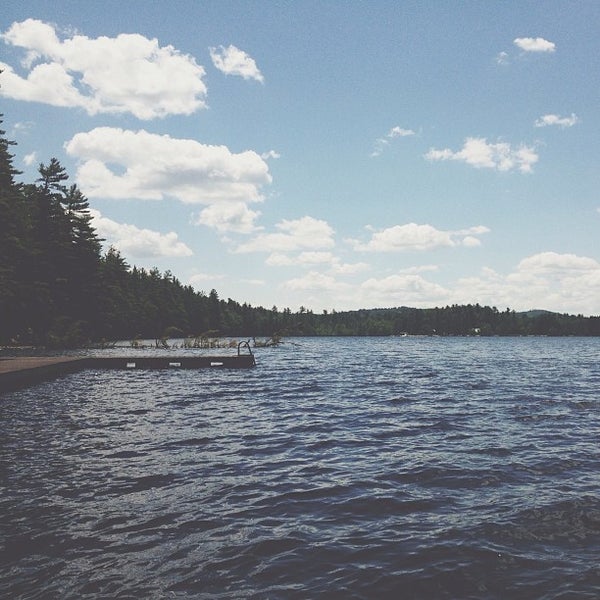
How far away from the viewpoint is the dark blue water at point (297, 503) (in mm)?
6801

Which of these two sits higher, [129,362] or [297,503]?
[297,503]

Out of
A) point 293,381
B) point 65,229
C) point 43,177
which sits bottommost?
point 293,381

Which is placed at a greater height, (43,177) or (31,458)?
(43,177)

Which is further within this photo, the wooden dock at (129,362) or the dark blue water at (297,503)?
the wooden dock at (129,362)

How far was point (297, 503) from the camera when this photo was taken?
989 centimetres

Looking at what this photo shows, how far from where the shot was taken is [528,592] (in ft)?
21.2

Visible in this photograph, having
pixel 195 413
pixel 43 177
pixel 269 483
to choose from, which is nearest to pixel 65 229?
pixel 43 177

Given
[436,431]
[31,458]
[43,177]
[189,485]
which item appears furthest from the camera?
[43,177]

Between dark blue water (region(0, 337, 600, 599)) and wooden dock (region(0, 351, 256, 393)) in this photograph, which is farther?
wooden dock (region(0, 351, 256, 393))

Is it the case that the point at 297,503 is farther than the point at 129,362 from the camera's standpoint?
No

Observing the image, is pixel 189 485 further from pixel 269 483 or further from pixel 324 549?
pixel 324 549

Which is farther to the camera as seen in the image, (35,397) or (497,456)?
(35,397)

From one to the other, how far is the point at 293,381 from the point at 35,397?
16.3 metres

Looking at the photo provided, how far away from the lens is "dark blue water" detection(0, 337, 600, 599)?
6.80 m
